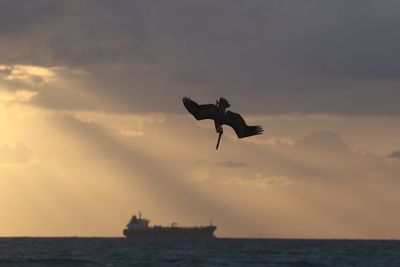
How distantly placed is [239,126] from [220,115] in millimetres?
863

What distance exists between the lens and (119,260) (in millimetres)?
123125

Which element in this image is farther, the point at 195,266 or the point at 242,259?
the point at 242,259

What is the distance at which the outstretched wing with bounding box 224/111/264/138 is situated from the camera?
21.4 m

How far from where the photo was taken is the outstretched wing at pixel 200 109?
70.3 feet

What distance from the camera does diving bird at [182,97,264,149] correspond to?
2123 centimetres

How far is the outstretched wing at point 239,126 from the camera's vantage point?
844 inches

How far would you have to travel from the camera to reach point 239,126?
2202cm

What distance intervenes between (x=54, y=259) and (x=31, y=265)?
600 inches

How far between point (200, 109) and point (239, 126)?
103 cm

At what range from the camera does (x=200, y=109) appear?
856 inches

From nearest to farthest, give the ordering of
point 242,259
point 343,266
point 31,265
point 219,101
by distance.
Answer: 1. point 219,101
2. point 31,265
3. point 343,266
4. point 242,259

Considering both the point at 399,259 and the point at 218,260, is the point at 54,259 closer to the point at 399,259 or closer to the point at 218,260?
the point at 218,260

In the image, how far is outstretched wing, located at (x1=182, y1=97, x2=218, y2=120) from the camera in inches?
844

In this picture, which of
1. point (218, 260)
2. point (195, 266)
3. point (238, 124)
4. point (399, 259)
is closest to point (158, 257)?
point (218, 260)
